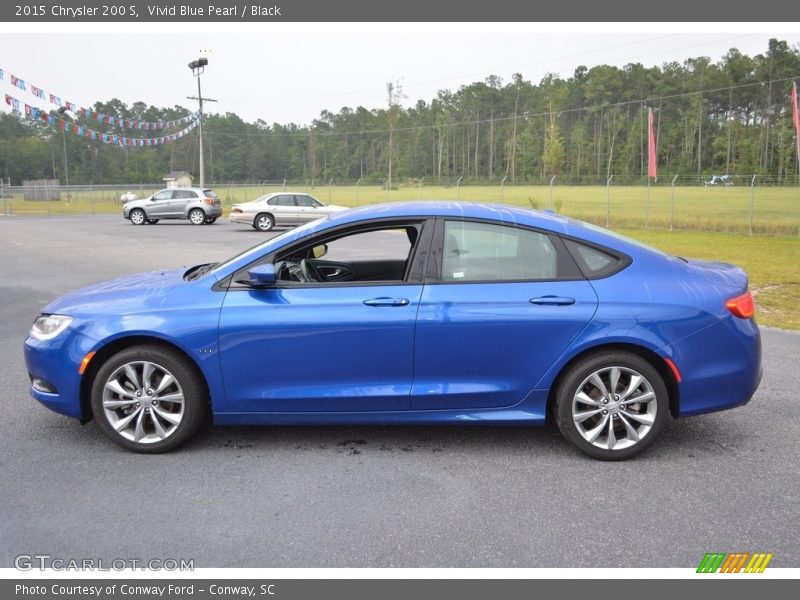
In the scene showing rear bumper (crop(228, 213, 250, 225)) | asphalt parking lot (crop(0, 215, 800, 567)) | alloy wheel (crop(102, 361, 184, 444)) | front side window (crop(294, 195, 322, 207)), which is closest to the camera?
asphalt parking lot (crop(0, 215, 800, 567))

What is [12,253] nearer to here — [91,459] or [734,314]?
[91,459]

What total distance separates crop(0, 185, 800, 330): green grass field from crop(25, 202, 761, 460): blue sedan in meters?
4.97

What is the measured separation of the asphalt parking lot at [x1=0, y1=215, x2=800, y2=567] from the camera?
3172mm

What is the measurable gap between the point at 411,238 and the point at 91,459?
7.63 ft

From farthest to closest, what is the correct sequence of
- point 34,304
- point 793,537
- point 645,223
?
1. point 645,223
2. point 34,304
3. point 793,537

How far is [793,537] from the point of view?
3.26 meters

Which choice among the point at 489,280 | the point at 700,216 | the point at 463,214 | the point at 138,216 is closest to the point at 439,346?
the point at 489,280

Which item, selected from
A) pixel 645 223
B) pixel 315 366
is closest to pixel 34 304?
pixel 315 366

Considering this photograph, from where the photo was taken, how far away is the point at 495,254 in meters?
4.27

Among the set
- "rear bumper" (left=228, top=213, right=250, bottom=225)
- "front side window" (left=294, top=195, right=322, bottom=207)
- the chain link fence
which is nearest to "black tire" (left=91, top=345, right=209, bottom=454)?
the chain link fence

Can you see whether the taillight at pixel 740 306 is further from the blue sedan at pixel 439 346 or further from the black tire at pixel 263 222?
the black tire at pixel 263 222

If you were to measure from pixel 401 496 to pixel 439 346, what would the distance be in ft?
2.87

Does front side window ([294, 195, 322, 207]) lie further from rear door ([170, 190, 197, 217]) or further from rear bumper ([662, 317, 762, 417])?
rear bumper ([662, 317, 762, 417])

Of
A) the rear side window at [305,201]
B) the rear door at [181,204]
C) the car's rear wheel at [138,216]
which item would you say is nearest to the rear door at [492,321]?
the rear side window at [305,201]
